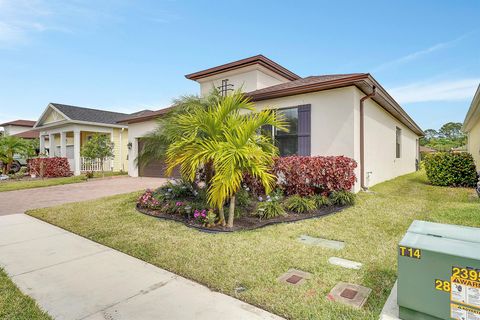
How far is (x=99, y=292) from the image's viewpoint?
2758 mm

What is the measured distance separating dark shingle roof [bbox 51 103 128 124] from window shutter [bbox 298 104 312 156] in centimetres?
1541

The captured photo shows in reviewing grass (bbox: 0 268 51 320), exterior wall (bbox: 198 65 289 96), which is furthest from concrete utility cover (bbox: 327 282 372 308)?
exterior wall (bbox: 198 65 289 96)

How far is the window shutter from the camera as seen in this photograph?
27.8 feet

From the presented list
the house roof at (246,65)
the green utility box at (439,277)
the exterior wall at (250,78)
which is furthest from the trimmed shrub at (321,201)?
the house roof at (246,65)

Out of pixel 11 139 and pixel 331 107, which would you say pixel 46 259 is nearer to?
pixel 331 107

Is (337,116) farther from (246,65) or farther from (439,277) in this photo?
(439,277)

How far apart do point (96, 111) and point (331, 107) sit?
64.1 feet

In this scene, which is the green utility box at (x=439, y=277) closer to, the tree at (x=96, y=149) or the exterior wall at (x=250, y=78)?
the exterior wall at (x=250, y=78)

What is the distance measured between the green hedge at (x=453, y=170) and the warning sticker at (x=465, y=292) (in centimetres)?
951

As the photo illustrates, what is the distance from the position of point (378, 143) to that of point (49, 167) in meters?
17.9

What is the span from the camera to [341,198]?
21.1ft

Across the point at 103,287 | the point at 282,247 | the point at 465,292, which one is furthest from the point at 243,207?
the point at 465,292

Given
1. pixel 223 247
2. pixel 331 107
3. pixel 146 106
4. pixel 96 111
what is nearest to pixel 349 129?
pixel 331 107

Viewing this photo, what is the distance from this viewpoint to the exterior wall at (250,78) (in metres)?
12.1
